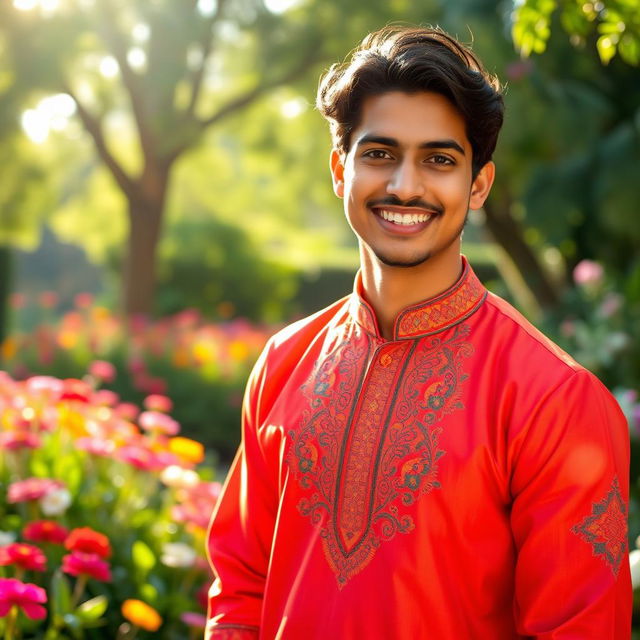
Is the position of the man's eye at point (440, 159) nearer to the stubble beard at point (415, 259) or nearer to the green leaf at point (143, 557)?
the stubble beard at point (415, 259)

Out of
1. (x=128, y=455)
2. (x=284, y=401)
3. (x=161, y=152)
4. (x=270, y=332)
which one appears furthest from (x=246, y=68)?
(x=284, y=401)

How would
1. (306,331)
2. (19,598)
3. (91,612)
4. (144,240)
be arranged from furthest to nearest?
(144,240) < (91,612) < (19,598) < (306,331)

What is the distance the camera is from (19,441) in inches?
139

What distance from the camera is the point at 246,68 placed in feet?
40.4

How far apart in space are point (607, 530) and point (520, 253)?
8166mm

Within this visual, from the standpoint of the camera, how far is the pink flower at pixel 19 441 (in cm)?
353

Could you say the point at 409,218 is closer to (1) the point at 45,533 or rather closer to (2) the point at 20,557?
(2) the point at 20,557

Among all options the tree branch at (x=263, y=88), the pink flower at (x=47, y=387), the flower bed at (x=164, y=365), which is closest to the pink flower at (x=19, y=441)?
the pink flower at (x=47, y=387)

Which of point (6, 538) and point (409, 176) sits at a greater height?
point (409, 176)

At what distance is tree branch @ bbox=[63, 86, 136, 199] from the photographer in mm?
11062

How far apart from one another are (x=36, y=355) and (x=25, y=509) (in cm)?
545

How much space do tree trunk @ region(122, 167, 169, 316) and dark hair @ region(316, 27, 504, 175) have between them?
31.3ft

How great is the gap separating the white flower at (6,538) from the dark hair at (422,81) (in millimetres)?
1911

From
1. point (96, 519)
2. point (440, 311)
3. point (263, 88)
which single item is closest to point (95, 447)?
point (96, 519)
